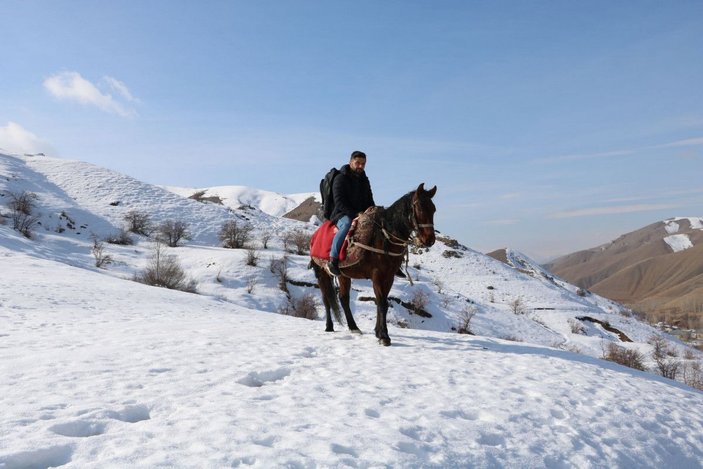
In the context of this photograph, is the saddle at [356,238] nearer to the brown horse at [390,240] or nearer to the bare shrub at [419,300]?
the brown horse at [390,240]

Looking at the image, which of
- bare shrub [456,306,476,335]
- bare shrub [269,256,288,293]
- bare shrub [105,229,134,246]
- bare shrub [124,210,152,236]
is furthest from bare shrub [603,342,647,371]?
bare shrub [124,210,152,236]

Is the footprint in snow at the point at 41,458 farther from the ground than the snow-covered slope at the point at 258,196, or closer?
closer

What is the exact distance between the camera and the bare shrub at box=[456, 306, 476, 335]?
27891 mm

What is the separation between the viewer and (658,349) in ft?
93.0

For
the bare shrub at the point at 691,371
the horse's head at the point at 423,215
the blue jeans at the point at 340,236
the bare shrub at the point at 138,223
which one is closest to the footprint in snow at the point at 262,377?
the blue jeans at the point at 340,236

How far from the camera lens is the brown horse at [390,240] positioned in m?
7.28

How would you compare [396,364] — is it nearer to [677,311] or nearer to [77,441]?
[77,441]

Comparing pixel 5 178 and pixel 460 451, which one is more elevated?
pixel 5 178

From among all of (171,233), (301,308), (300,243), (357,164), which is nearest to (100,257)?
(171,233)

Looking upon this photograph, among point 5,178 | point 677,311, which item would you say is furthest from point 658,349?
point 677,311

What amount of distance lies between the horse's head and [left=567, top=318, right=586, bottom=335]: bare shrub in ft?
108

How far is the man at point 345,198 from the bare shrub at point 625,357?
2179 centimetres

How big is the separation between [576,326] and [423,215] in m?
33.8

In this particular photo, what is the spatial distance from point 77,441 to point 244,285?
971 inches
